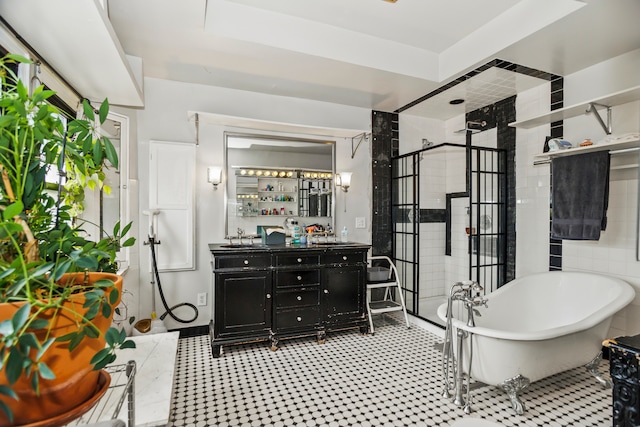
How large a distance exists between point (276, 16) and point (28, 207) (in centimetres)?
244

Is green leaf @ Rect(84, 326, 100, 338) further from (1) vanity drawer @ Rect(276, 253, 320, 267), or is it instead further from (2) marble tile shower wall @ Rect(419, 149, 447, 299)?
(2) marble tile shower wall @ Rect(419, 149, 447, 299)

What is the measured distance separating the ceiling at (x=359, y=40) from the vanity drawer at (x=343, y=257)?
1.75 m

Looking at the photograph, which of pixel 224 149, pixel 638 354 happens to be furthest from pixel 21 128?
pixel 224 149

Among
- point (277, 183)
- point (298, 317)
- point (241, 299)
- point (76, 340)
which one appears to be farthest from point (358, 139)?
point (76, 340)

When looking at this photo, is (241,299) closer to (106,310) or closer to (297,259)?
(297,259)

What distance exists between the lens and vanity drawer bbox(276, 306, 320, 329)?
2.99 m

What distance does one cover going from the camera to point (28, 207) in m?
0.67

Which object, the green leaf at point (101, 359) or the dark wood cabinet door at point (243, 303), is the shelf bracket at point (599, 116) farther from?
the green leaf at point (101, 359)

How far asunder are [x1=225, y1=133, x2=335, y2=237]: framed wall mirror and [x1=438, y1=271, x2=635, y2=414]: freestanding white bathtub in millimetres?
1878

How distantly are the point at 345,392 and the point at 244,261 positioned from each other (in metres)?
1.37

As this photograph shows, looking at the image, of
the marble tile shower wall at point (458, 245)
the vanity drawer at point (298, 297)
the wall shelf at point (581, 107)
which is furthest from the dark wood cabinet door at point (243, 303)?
the wall shelf at point (581, 107)

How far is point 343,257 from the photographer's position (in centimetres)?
326

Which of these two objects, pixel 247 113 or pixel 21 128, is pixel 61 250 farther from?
pixel 247 113

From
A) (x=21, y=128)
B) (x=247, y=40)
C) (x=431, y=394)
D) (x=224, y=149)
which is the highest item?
(x=247, y=40)
